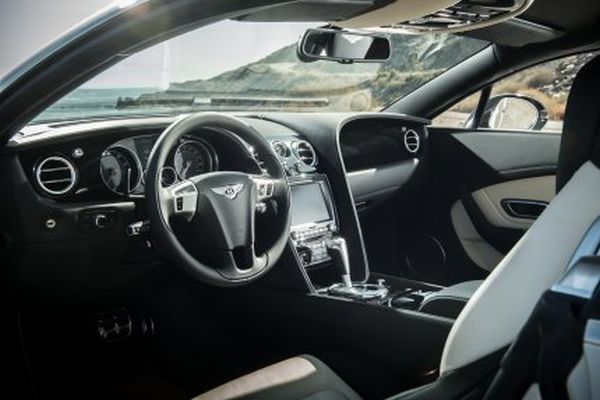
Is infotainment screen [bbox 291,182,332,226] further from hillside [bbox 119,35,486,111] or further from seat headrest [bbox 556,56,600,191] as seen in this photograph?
seat headrest [bbox 556,56,600,191]

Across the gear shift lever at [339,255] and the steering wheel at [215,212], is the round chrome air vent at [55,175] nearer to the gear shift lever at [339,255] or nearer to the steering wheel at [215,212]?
the steering wheel at [215,212]

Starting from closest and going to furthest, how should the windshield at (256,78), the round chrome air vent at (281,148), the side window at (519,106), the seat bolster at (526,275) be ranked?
the seat bolster at (526,275)
the windshield at (256,78)
the round chrome air vent at (281,148)
the side window at (519,106)

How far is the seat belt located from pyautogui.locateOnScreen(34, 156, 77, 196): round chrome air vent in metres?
1.67

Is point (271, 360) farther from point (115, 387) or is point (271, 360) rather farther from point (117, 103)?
point (117, 103)

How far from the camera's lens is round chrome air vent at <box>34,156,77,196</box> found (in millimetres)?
2338

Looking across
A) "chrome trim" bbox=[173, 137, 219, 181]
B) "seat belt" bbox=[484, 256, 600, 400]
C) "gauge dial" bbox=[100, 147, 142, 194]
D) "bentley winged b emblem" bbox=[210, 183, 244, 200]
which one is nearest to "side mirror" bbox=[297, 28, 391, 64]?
"chrome trim" bbox=[173, 137, 219, 181]

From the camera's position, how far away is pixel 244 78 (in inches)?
118

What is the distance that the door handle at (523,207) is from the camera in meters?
3.55

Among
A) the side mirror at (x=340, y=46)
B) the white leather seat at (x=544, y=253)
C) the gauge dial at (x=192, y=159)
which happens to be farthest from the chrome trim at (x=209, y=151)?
the white leather seat at (x=544, y=253)

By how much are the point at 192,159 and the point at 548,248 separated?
1501 mm

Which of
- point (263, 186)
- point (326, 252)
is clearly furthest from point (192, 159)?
point (326, 252)

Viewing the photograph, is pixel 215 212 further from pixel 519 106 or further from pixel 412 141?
pixel 519 106

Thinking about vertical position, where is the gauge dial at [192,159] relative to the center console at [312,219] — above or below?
above

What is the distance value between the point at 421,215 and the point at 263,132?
1180 millimetres
